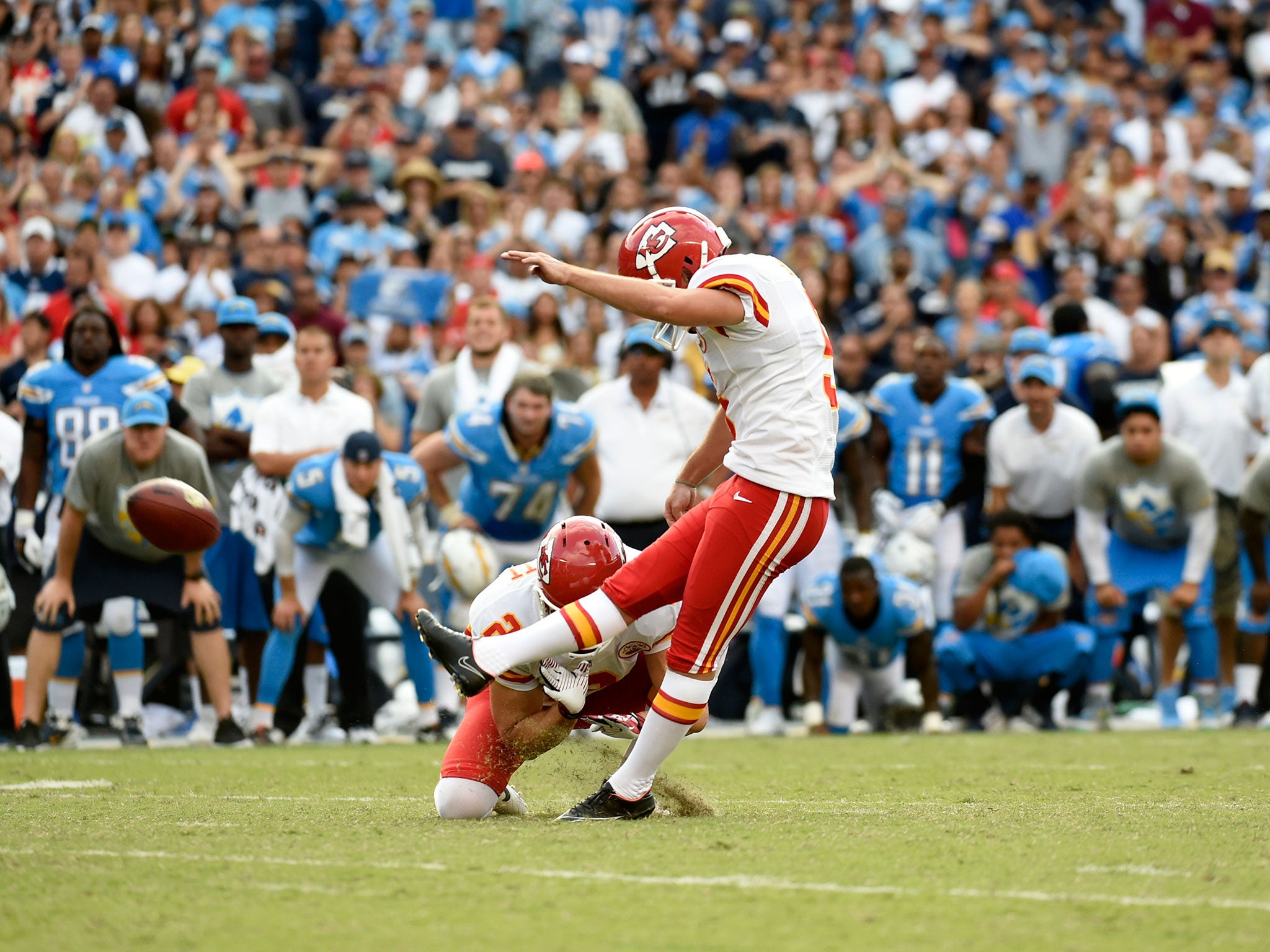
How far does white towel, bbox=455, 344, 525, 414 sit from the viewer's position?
939 cm

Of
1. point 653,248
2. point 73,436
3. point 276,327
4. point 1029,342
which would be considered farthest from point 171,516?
point 1029,342

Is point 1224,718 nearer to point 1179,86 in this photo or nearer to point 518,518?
point 518,518

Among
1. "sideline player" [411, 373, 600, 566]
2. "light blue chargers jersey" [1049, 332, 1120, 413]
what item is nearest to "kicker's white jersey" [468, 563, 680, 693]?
"sideline player" [411, 373, 600, 566]

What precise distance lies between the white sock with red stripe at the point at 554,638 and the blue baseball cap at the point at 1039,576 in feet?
15.0

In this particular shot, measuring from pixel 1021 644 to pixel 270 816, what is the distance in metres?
5.01

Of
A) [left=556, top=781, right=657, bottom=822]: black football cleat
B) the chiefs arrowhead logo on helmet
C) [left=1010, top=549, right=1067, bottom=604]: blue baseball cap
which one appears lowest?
[left=556, top=781, right=657, bottom=822]: black football cleat

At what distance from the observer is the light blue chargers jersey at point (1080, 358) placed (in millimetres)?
10484

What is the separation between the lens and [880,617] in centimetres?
862

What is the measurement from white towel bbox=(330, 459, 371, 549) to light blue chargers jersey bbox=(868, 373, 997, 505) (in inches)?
118

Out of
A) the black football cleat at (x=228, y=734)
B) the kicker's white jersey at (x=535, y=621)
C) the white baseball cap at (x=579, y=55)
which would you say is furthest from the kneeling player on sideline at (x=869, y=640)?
the white baseball cap at (x=579, y=55)

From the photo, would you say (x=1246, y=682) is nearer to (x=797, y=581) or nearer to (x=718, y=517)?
(x=797, y=581)

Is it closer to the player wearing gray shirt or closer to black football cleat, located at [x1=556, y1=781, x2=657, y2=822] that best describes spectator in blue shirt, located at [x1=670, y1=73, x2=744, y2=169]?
the player wearing gray shirt

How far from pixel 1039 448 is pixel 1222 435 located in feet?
3.61

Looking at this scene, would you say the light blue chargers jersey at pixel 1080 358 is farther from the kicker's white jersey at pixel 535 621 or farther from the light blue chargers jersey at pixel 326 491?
the kicker's white jersey at pixel 535 621
